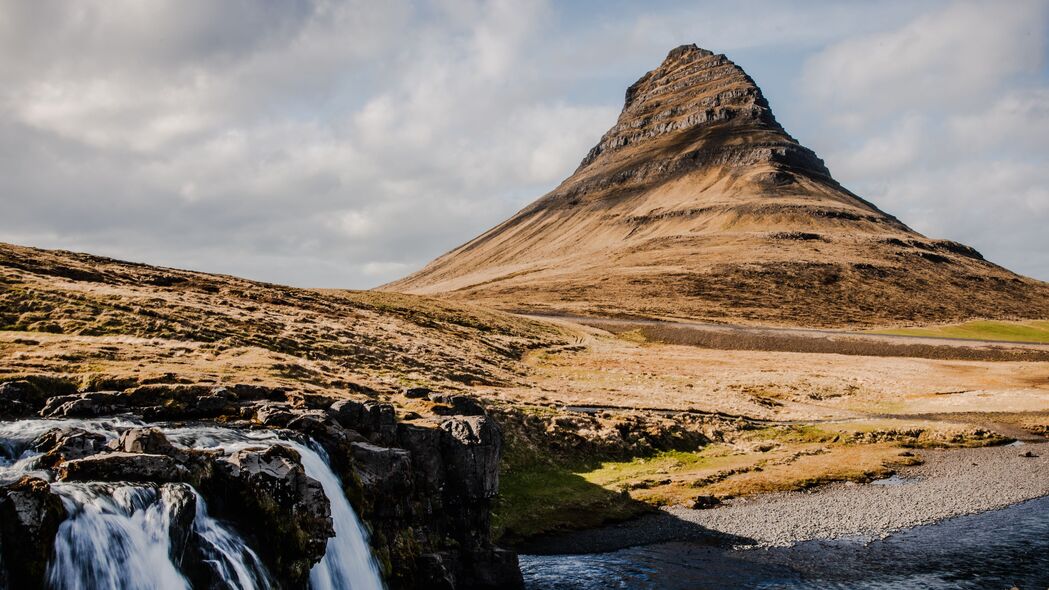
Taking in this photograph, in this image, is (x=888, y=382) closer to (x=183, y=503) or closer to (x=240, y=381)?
(x=240, y=381)

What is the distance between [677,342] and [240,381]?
10375 cm

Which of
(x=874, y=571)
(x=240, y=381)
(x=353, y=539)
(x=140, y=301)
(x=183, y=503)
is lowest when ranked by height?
(x=874, y=571)

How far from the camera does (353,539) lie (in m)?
27.5

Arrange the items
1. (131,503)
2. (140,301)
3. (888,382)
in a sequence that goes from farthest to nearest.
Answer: (888,382) → (140,301) → (131,503)

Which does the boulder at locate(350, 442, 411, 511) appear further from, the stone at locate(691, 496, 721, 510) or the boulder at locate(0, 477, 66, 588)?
the stone at locate(691, 496, 721, 510)

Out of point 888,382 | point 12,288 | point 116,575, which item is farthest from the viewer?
point 888,382

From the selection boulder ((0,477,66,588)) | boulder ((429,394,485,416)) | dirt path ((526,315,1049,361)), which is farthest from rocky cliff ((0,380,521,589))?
dirt path ((526,315,1049,361))

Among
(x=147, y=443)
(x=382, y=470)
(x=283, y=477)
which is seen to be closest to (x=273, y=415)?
(x=382, y=470)

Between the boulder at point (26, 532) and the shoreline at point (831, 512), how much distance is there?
25.3 metres

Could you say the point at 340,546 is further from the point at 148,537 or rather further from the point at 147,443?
the point at 148,537

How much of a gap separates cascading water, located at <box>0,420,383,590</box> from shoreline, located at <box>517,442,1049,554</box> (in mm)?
14557

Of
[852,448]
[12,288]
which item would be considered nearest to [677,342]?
[852,448]

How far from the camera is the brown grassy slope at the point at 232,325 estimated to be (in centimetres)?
5597

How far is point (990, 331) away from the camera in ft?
529
